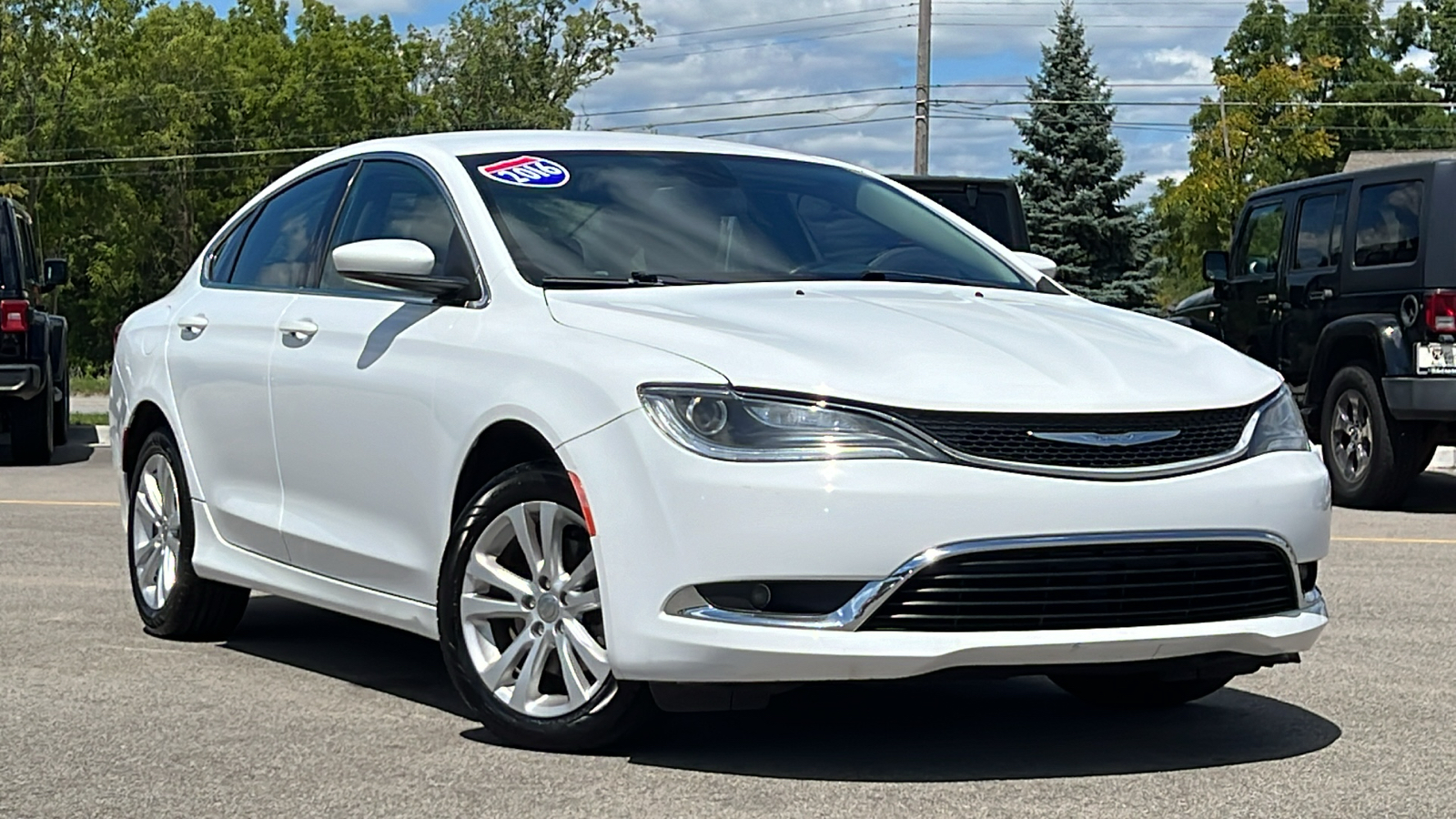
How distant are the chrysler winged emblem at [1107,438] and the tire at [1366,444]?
27.6 feet

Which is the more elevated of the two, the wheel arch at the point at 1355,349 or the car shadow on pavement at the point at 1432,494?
the wheel arch at the point at 1355,349

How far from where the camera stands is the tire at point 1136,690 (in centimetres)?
587

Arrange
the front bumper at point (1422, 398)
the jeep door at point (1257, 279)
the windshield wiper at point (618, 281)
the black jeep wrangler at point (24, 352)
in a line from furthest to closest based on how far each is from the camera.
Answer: the black jeep wrangler at point (24, 352) < the jeep door at point (1257, 279) < the front bumper at point (1422, 398) < the windshield wiper at point (618, 281)

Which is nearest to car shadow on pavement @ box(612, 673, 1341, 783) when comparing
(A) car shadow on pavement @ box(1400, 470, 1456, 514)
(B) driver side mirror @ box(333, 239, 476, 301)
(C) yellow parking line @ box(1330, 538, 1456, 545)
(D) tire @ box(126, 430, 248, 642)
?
(B) driver side mirror @ box(333, 239, 476, 301)

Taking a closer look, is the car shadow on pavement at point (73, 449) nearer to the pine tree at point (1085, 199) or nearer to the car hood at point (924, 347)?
the car hood at point (924, 347)

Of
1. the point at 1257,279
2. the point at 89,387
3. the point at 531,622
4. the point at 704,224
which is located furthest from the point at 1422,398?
the point at 89,387

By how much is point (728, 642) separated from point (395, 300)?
1.77 m

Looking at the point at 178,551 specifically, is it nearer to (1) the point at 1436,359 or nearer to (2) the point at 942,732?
(2) the point at 942,732

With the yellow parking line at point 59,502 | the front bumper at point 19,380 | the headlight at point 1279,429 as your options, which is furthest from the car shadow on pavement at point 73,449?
the headlight at point 1279,429

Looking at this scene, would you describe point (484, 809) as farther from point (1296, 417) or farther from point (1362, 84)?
point (1362, 84)

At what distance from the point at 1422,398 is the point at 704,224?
7.83 meters

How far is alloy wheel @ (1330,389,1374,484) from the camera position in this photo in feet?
44.3

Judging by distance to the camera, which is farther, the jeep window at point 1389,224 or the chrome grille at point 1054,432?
the jeep window at point 1389,224

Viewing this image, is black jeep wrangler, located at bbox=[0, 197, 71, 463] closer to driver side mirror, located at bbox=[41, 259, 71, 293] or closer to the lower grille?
driver side mirror, located at bbox=[41, 259, 71, 293]
